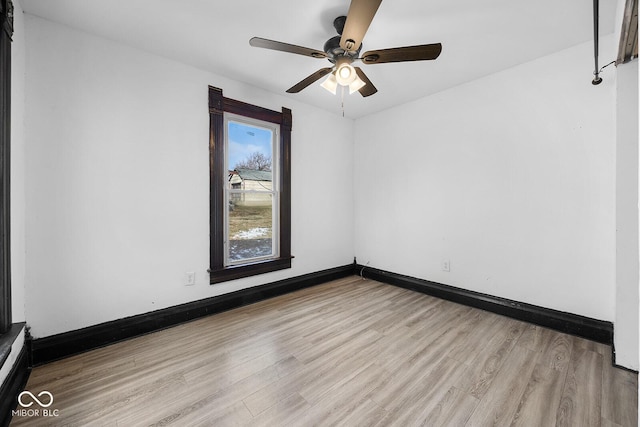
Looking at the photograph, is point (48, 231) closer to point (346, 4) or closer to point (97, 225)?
point (97, 225)

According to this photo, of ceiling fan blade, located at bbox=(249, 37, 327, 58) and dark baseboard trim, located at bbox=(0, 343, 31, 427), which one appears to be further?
ceiling fan blade, located at bbox=(249, 37, 327, 58)

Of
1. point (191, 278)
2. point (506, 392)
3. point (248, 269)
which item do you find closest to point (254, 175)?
point (248, 269)

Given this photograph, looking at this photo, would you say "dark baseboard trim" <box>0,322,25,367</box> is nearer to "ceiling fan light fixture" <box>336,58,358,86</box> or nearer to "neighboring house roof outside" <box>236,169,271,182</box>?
"neighboring house roof outside" <box>236,169,271,182</box>

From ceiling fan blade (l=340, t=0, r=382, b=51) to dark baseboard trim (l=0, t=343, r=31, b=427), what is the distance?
9.32 ft

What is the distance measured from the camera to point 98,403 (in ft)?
4.88

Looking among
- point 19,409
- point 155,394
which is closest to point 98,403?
point 155,394

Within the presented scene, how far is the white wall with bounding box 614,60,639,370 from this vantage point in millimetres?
1725

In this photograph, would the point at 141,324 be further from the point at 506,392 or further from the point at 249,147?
the point at 506,392

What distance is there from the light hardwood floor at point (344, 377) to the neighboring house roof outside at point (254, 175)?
165cm

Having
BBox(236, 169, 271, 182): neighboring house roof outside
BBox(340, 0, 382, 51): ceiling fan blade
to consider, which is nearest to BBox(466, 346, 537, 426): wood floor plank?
BBox(340, 0, 382, 51): ceiling fan blade

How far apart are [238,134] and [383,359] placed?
275 cm

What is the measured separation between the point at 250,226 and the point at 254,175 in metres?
0.65

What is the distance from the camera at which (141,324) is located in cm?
226

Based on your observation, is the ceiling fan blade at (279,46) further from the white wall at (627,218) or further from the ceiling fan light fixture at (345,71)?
the white wall at (627,218)
